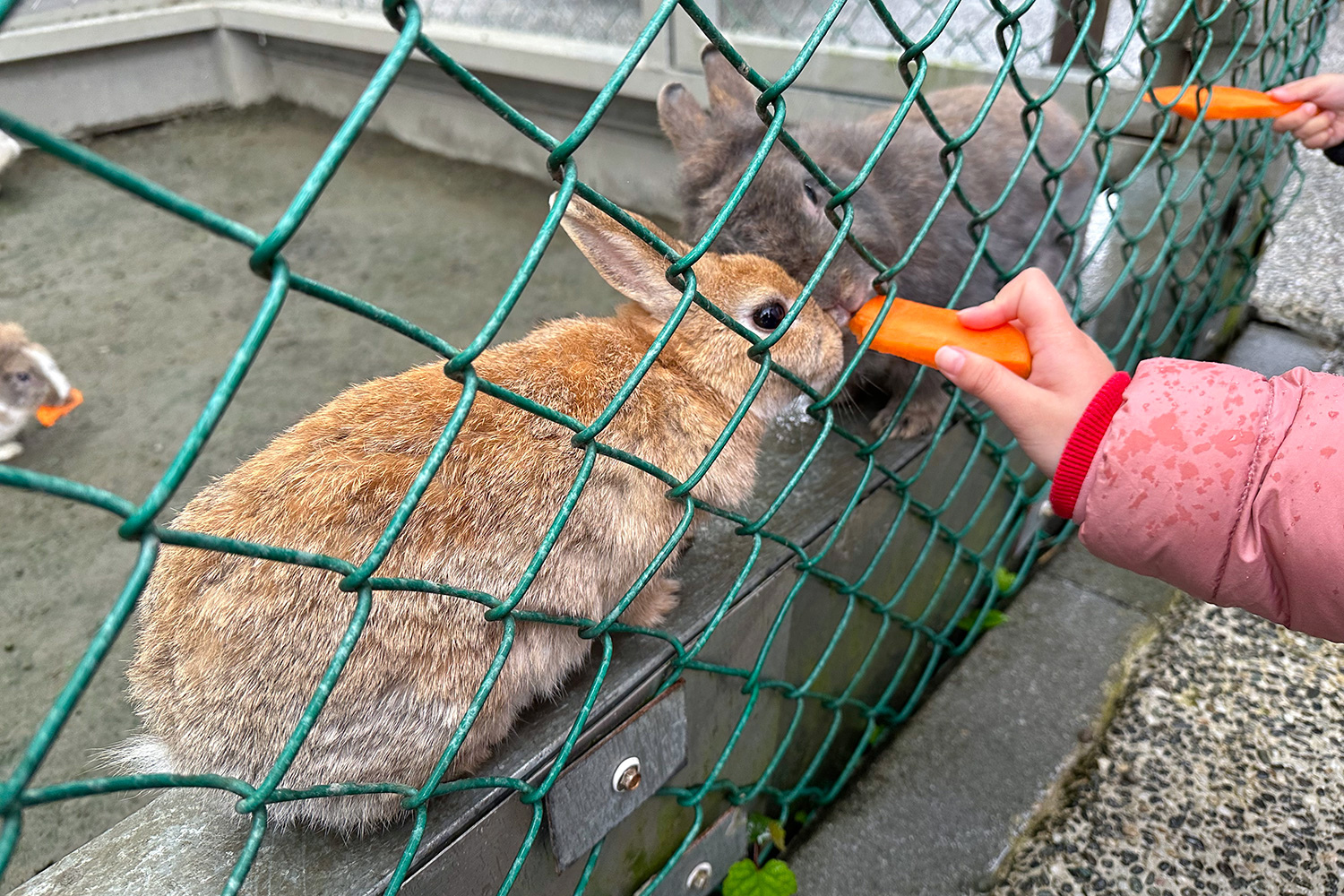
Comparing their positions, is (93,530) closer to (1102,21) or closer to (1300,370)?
(1300,370)

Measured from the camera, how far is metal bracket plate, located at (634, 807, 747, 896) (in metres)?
1.65

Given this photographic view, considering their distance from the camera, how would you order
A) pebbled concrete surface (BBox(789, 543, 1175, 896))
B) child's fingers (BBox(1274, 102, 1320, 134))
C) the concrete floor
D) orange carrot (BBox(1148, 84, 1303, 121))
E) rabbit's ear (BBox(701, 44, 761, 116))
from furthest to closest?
the concrete floor, rabbit's ear (BBox(701, 44, 761, 116)), child's fingers (BBox(1274, 102, 1320, 134)), orange carrot (BBox(1148, 84, 1303, 121)), pebbled concrete surface (BBox(789, 543, 1175, 896))

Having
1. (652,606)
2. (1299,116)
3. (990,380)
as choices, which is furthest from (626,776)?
(1299,116)

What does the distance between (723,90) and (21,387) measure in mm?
3066

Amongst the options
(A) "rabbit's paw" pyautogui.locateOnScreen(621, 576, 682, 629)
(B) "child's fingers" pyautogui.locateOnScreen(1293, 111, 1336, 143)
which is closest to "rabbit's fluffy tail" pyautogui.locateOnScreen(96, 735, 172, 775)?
(A) "rabbit's paw" pyautogui.locateOnScreen(621, 576, 682, 629)

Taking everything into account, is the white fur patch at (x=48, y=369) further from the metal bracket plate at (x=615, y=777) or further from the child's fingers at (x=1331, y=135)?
the child's fingers at (x=1331, y=135)

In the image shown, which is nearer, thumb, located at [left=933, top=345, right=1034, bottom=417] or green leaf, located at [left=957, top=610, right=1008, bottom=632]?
thumb, located at [left=933, top=345, right=1034, bottom=417]

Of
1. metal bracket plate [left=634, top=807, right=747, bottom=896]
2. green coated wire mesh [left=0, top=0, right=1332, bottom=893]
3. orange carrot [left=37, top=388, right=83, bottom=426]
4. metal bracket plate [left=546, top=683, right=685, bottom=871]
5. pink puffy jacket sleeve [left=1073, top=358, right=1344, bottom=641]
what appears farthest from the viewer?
orange carrot [left=37, top=388, right=83, bottom=426]

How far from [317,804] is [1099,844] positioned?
151 cm

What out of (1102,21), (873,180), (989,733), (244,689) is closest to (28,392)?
(244,689)

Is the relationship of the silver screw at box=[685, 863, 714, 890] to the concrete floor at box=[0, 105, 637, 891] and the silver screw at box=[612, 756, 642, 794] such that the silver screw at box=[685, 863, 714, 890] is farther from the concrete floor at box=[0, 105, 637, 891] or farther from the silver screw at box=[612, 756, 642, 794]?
the concrete floor at box=[0, 105, 637, 891]

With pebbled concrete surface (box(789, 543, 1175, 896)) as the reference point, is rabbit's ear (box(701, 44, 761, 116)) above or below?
above

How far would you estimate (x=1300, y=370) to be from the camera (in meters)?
1.28

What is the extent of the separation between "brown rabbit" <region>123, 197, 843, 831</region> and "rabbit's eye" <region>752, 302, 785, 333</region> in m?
0.27
